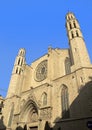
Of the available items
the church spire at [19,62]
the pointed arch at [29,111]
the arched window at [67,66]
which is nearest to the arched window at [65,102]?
the arched window at [67,66]

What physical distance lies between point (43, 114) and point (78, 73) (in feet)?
21.6

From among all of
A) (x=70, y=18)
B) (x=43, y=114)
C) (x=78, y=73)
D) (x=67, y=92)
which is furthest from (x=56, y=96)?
(x=70, y=18)

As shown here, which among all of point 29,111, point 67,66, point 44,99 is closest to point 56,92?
point 44,99

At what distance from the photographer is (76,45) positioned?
19391 millimetres

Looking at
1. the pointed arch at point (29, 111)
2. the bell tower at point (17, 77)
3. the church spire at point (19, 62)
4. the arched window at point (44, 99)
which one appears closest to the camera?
the arched window at point (44, 99)

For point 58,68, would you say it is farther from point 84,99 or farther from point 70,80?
point 84,99

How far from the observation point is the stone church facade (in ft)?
47.6

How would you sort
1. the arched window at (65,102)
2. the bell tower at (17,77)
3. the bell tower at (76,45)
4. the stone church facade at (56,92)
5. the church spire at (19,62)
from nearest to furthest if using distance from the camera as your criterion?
the stone church facade at (56,92), the arched window at (65,102), the bell tower at (76,45), the bell tower at (17,77), the church spire at (19,62)

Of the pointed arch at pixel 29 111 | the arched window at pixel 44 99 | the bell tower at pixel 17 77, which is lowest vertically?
the pointed arch at pixel 29 111

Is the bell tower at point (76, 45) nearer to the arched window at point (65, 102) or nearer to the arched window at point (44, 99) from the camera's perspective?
the arched window at point (65, 102)

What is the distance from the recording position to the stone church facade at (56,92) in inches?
572

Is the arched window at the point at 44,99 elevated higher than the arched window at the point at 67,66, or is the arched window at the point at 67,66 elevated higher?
the arched window at the point at 67,66

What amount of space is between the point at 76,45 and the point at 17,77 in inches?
516

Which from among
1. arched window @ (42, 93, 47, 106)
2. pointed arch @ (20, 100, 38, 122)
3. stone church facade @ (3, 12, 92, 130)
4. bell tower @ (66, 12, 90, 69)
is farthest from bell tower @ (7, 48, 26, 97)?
bell tower @ (66, 12, 90, 69)
